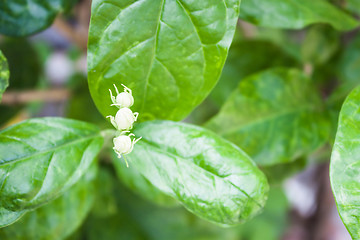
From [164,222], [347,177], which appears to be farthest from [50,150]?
[164,222]

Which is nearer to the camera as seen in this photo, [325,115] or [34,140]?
[34,140]

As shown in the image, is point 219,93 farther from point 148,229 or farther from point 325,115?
Result: point 148,229

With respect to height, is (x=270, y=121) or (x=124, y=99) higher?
(x=124, y=99)

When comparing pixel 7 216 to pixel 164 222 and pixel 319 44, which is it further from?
pixel 164 222

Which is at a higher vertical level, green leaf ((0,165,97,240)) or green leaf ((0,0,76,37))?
green leaf ((0,0,76,37))

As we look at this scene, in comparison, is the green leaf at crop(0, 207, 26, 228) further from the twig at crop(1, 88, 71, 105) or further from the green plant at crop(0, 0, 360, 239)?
the twig at crop(1, 88, 71, 105)

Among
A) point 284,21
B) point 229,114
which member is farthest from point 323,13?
point 229,114

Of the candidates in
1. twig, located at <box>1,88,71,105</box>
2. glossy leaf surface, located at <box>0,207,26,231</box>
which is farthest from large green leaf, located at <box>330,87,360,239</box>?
twig, located at <box>1,88,71,105</box>
